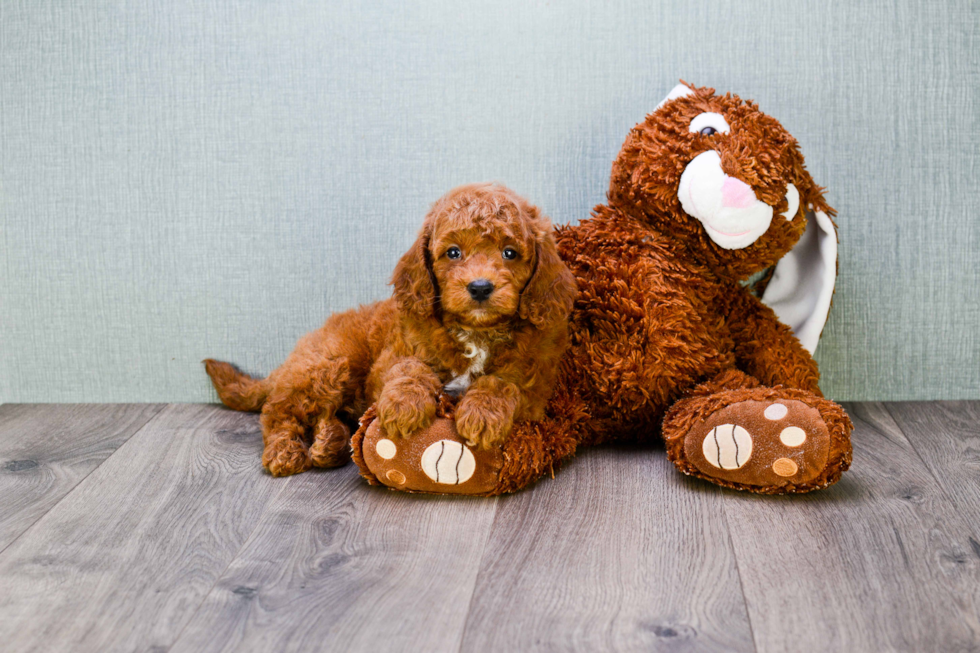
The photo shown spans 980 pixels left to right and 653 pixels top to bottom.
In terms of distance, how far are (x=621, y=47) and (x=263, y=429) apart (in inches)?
52.7

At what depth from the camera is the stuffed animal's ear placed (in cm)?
196

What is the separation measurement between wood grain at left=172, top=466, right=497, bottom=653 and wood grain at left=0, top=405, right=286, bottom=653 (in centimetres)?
5

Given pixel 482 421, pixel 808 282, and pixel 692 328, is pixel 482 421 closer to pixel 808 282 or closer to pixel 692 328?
pixel 692 328

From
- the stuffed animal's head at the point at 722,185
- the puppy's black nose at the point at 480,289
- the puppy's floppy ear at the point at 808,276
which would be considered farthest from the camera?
the puppy's floppy ear at the point at 808,276

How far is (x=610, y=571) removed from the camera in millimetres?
1382

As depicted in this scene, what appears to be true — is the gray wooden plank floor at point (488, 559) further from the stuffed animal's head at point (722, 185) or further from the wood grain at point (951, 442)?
the stuffed animal's head at point (722, 185)

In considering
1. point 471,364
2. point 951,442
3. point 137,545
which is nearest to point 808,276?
point 951,442

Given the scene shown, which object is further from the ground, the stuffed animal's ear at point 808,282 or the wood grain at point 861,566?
the stuffed animal's ear at point 808,282

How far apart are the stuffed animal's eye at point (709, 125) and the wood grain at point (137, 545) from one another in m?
1.23

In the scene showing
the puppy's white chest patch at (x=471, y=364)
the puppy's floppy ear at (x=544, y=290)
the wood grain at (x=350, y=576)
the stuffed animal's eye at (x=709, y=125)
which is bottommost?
the wood grain at (x=350, y=576)

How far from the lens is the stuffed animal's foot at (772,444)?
63.4 inches

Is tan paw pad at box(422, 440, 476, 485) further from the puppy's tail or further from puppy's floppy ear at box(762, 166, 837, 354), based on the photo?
puppy's floppy ear at box(762, 166, 837, 354)

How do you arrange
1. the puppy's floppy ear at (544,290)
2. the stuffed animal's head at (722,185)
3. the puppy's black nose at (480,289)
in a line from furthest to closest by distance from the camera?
1. the stuffed animal's head at (722,185)
2. the puppy's floppy ear at (544,290)
3. the puppy's black nose at (480,289)

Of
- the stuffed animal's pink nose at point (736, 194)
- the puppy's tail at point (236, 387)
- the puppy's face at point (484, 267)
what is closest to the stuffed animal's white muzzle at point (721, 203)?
the stuffed animal's pink nose at point (736, 194)
